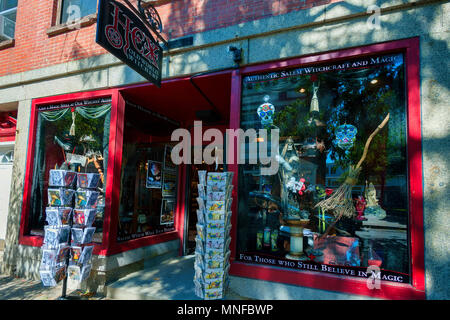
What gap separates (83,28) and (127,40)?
269 cm

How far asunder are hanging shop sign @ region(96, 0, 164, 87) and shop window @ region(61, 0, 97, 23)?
2.42 meters

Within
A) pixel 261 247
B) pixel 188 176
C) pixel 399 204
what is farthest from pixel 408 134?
pixel 188 176

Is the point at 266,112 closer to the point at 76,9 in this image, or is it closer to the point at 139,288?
the point at 139,288

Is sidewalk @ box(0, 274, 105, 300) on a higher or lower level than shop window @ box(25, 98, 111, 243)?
lower

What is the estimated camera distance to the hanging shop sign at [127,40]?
345cm

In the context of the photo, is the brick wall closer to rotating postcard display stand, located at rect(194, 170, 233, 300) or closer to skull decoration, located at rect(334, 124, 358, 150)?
skull decoration, located at rect(334, 124, 358, 150)

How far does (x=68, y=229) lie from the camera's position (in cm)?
423

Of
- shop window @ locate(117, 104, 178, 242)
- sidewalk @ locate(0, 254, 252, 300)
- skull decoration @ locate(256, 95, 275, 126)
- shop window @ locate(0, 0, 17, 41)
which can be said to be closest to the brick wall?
shop window @ locate(0, 0, 17, 41)

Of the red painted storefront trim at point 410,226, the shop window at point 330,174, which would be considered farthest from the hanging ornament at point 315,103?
the red painted storefront trim at point 410,226

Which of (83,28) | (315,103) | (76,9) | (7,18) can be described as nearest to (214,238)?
(315,103)

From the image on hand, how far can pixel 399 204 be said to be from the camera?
331cm

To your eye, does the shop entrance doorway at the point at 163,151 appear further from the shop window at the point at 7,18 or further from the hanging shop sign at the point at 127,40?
the shop window at the point at 7,18

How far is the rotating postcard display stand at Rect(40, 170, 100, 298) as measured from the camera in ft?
13.3

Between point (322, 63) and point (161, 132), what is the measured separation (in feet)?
13.0
